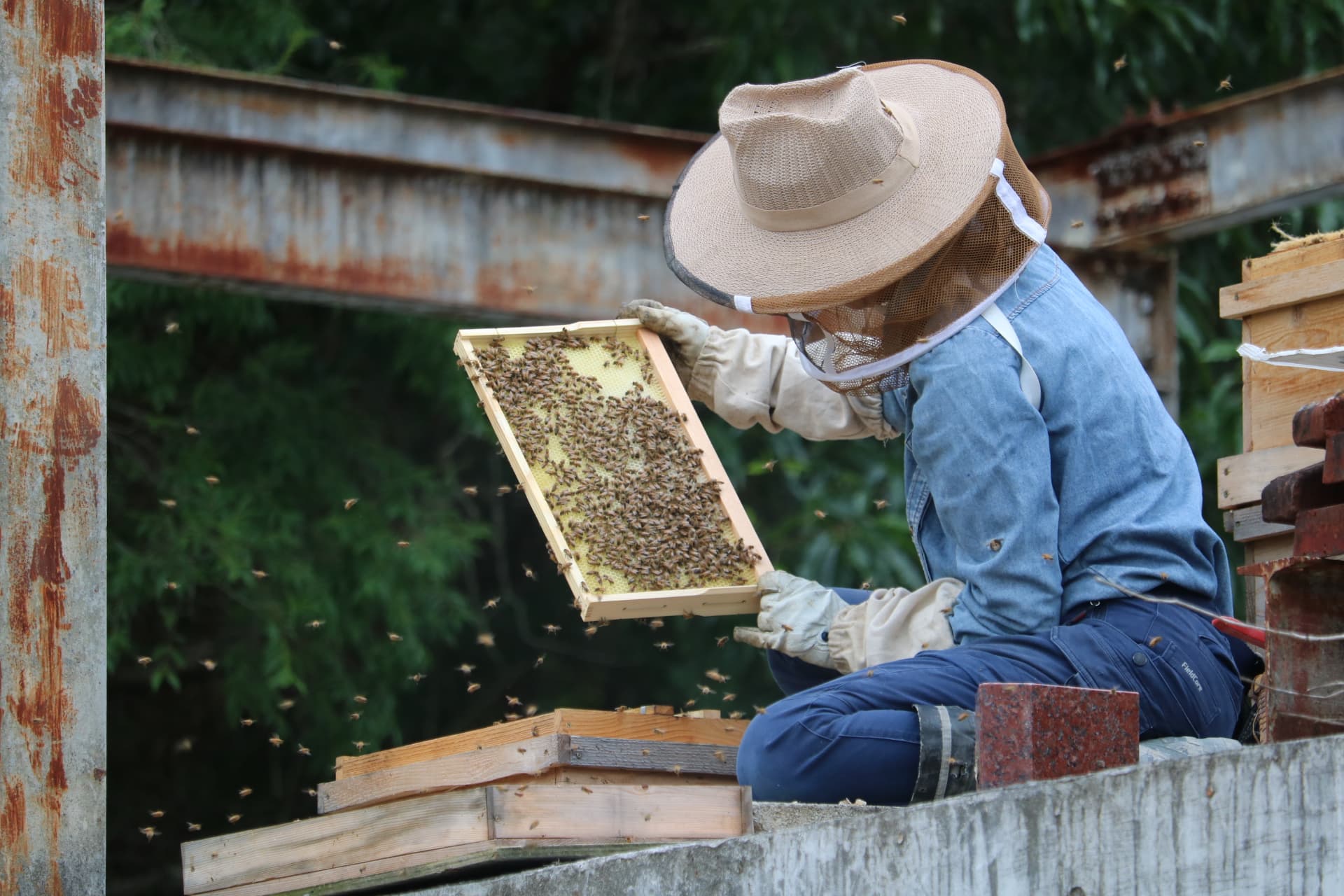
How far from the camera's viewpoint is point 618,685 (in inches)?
434

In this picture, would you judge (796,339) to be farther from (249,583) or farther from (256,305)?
(256,305)

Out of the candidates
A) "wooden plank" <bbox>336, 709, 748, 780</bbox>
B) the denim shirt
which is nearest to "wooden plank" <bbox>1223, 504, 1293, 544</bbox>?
the denim shirt

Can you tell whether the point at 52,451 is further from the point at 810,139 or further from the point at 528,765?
the point at 810,139

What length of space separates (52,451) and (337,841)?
983 mm

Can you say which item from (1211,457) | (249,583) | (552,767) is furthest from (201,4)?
(552,767)


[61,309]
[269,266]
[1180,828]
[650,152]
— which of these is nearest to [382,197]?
[269,266]

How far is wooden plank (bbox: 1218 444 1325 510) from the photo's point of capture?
4363mm

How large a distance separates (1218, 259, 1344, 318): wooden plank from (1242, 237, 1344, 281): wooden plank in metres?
0.04

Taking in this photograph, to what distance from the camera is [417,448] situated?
10.8 metres

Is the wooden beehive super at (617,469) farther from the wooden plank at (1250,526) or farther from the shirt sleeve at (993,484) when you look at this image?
the wooden plank at (1250,526)

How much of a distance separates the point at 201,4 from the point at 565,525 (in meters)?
6.82

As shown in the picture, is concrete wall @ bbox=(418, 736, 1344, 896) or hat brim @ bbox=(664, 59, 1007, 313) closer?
concrete wall @ bbox=(418, 736, 1344, 896)

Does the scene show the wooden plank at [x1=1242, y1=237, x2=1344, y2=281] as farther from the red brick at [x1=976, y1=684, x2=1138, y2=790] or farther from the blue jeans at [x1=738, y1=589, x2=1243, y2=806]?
the red brick at [x1=976, y1=684, x2=1138, y2=790]

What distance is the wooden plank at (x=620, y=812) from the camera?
346cm
